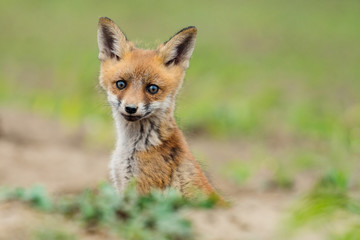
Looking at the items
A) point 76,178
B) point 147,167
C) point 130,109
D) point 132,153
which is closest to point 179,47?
point 130,109

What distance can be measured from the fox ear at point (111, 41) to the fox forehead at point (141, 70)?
0.21 feet

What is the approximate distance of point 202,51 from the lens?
1510cm

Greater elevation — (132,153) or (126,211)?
(132,153)

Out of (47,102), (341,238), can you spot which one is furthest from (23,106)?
(341,238)

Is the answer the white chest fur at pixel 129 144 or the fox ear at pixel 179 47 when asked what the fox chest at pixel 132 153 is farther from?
the fox ear at pixel 179 47

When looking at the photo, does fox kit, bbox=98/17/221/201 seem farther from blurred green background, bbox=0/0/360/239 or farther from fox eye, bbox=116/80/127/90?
blurred green background, bbox=0/0/360/239

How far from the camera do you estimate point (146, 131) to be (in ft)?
15.6

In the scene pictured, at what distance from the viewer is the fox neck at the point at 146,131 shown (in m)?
4.69

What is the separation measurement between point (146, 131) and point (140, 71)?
0.47 metres

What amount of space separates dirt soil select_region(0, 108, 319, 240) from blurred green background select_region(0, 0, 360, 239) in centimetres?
31

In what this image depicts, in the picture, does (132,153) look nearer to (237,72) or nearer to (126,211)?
(126,211)

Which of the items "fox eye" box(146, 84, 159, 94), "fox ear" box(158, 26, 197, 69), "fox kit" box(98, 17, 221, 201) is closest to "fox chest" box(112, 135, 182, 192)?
"fox kit" box(98, 17, 221, 201)

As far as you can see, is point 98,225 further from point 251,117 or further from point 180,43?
point 251,117

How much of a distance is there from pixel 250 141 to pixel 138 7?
434 inches
